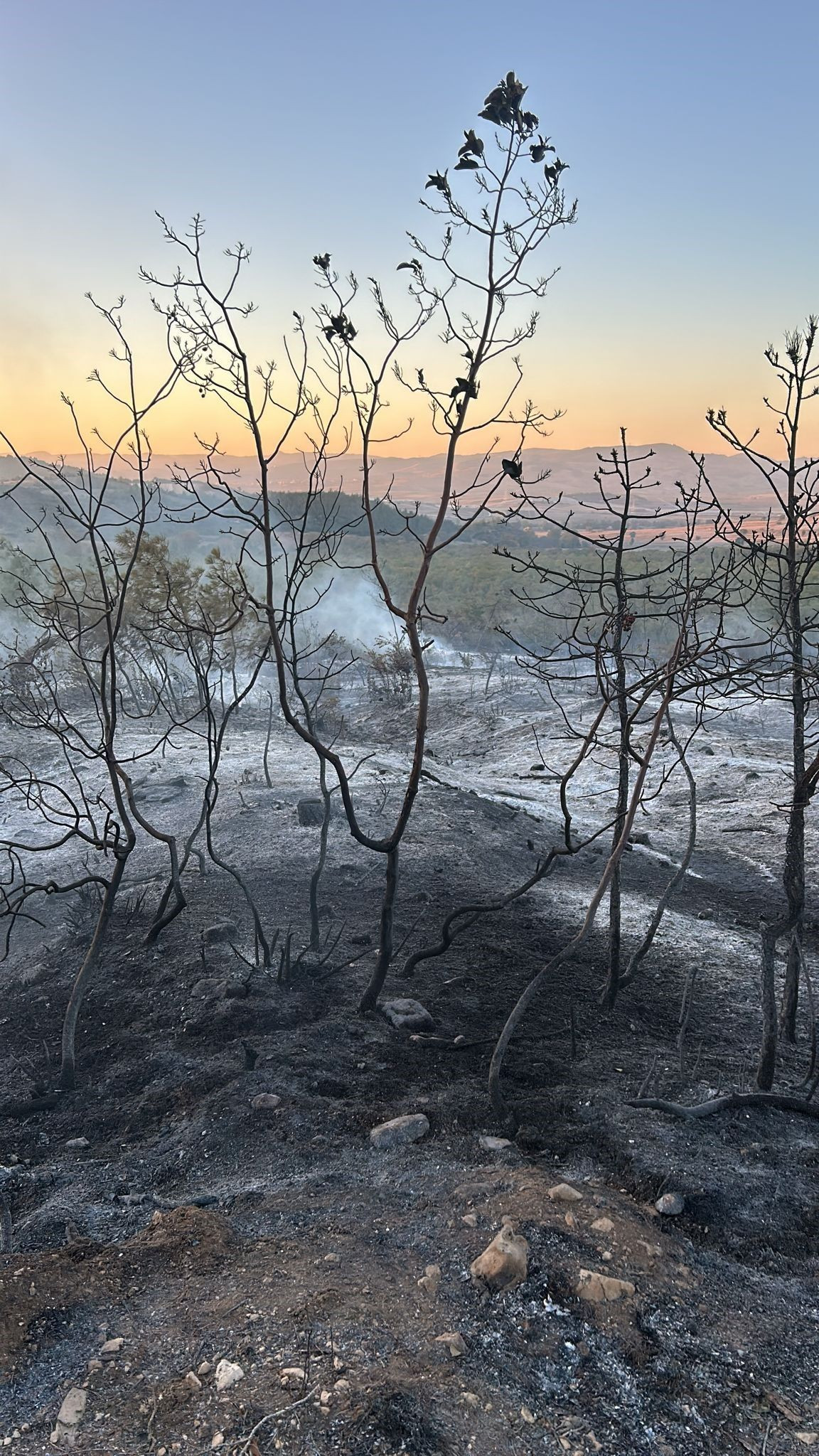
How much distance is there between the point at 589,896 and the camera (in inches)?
274

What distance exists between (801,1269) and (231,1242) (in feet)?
6.43

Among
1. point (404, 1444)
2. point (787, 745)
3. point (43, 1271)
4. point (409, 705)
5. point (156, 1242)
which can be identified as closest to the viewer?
point (404, 1444)

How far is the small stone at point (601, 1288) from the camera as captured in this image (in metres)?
2.45

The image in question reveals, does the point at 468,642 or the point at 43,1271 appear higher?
the point at 468,642

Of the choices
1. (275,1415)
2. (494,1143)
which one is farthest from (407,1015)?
(275,1415)

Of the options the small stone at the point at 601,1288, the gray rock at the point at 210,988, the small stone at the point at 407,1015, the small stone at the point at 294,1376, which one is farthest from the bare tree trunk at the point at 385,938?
the small stone at the point at 294,1376

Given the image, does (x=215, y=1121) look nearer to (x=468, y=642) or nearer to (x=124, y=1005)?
(x=124, y=1005)

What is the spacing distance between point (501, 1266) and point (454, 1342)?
28 centimetres

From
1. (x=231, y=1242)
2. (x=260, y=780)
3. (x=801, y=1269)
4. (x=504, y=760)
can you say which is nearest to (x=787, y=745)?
(x=504, y=760)

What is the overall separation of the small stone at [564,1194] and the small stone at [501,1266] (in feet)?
1.01

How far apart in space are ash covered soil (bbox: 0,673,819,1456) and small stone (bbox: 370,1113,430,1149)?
63 mm

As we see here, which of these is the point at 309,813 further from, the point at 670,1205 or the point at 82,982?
the point at 670,1205

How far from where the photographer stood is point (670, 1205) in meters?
2.95

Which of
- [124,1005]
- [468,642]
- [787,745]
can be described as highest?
[468,642]
